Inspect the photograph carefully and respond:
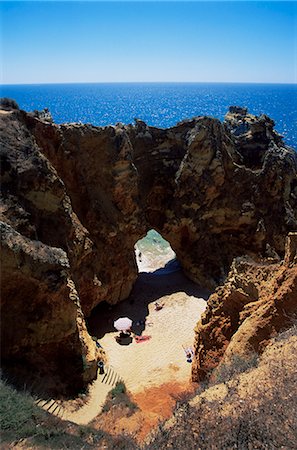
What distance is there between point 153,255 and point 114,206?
14.4m

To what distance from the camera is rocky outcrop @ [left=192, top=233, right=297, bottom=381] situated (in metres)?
11.5

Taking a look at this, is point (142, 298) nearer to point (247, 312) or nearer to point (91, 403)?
point (91, 403)

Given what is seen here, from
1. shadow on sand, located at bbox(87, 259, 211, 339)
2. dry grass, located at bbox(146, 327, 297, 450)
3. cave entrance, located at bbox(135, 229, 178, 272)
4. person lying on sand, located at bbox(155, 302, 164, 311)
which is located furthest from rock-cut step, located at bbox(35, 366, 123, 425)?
cave entrance, located at bbox(135, 229, 178, 272)

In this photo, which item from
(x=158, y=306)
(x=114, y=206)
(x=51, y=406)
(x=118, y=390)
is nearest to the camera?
(x=51, y=406)

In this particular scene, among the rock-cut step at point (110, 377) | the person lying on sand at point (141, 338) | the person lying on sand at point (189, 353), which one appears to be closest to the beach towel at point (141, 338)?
the person lying on sand at point (141, 338)

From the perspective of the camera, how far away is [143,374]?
17500 mm

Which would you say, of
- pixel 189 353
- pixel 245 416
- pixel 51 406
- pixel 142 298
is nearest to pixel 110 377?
pixel 189 353

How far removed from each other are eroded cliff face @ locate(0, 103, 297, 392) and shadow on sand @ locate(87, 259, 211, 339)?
851 millimetres

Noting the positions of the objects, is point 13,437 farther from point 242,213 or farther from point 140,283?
point 242,213

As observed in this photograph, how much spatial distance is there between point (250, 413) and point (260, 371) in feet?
5.26

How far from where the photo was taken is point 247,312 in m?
13.0

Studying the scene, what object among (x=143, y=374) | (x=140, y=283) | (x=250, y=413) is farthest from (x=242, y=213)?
(x=250, y=413)

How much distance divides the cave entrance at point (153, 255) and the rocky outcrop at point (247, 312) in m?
17.2

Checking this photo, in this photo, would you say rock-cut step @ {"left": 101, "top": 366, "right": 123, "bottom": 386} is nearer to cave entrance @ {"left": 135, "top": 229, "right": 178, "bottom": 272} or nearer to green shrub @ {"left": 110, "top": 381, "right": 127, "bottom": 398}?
green shrub @ {"left": 110, "top": 381, "right": 127, "bottom": 398}
